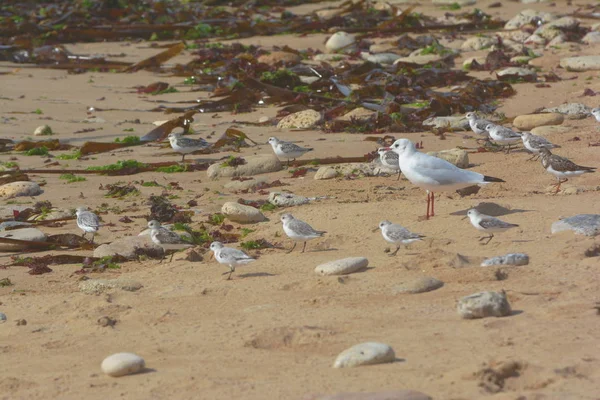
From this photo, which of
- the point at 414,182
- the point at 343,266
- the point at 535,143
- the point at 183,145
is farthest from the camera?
the point at 183,145

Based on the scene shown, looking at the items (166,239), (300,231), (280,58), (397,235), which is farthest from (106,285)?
(280,58)

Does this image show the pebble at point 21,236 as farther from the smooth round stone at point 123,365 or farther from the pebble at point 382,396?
the pebble at point 382,396

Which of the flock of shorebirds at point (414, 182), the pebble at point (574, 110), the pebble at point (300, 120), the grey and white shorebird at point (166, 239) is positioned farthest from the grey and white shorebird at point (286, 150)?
the pebble at point (574, 110)

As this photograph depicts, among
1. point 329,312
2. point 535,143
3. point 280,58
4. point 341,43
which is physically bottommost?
point 341,43

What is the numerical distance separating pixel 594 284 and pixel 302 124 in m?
7.38

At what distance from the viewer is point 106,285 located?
23.7 feet

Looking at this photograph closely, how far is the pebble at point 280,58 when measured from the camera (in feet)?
58.6

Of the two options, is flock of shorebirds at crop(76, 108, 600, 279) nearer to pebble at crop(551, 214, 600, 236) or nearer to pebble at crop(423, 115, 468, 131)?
pebble at crop(551, 214, 600, 236)

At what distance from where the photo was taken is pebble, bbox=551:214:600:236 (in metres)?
7.30

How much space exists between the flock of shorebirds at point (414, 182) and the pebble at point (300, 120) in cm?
199

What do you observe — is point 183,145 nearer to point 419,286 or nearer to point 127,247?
point 127,247

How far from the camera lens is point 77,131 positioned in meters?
13.4

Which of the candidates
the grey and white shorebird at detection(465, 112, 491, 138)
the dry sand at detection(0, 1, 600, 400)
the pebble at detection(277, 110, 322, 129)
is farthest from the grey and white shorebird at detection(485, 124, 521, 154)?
the pebble at detection(277, 110, 322, 129)

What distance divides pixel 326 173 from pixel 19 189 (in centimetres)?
322
